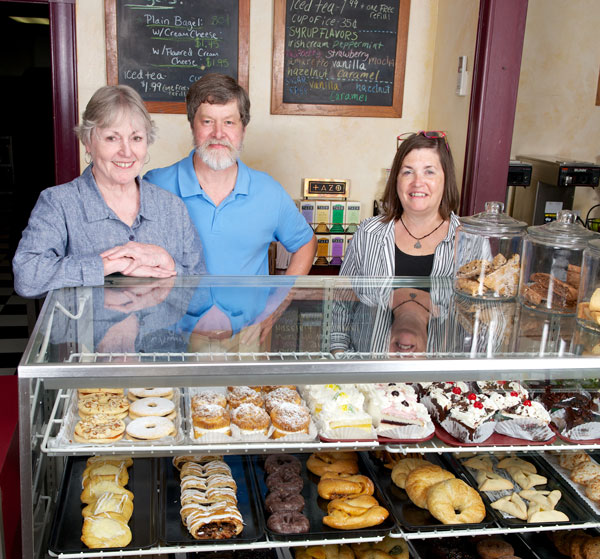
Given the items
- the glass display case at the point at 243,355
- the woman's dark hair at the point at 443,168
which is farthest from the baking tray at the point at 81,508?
the woman's dark hair at the point at 443,168

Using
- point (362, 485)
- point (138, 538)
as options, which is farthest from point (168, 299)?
point (362, 485)

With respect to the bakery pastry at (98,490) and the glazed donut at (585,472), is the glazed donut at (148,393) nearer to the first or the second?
the bakery pastry at (98,490)

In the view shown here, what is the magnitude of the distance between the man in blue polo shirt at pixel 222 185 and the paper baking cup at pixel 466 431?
1.29 m

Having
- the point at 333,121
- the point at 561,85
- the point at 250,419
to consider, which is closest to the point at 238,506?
the point at 250,419

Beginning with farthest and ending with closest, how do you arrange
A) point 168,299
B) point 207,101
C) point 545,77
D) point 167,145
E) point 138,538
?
point 545,77
point 167,145
point 207,101
point 168,299
point 138,538

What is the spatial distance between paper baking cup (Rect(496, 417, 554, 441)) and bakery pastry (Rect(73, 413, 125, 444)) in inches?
40.3

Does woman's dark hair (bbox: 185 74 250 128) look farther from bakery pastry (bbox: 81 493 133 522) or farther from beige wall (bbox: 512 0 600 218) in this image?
beige wall (bbox: 512 0 600 218)

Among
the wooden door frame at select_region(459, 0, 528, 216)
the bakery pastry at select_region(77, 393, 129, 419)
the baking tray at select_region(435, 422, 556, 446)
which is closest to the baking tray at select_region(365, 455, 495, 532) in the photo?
the baking tray at select_region(435, 422, 556, 446)

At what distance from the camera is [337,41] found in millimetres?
4426

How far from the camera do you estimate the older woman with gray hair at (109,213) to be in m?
2.07

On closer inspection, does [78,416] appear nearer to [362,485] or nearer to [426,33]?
[362,485]

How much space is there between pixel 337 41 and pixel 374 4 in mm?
342

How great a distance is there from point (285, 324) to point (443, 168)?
1.15 meters

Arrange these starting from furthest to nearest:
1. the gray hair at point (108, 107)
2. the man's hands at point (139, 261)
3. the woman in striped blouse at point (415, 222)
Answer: the woman in striped blouse at point (415, 222) → the gray hair at point (108, 107) → the man's hands at point (139, 261)
